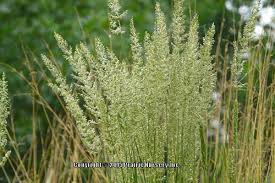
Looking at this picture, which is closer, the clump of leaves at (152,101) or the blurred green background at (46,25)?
the clump of leaves at (152,101)

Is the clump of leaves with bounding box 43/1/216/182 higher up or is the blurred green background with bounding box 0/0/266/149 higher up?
the blurred green background with bounding box 0/0/266/149

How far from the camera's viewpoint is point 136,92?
7.68ft

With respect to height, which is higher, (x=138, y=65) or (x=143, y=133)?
(x=138, y=65)

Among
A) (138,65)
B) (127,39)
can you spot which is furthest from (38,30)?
(138,65)

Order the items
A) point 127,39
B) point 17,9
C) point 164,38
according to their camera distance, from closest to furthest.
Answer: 1. point 164,38
2. point 127,39
3. point 17,9

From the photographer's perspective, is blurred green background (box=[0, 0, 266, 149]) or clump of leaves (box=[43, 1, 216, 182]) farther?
blurred green background (box=[0, 0, 266, 149])

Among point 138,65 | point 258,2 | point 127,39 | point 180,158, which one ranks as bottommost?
point 180,158

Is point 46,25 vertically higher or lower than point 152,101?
higher

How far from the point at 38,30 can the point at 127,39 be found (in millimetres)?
700

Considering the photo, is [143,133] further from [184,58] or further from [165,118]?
[184,58]

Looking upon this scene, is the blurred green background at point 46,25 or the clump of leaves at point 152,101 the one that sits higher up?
the blurred green background at point 46,25

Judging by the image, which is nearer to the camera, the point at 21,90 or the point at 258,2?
the point at 258,2

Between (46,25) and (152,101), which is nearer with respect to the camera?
(152,101)

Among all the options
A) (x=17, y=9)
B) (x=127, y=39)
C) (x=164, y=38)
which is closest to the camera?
(x=164, y=38)
